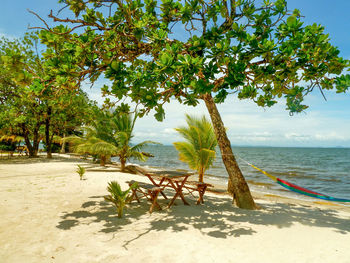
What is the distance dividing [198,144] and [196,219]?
3.81 metres

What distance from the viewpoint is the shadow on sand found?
3584mm

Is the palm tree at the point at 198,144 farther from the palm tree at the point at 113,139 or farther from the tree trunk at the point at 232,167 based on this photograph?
the palm tree at the point at 113,139

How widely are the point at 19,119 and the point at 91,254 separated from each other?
13786 mm

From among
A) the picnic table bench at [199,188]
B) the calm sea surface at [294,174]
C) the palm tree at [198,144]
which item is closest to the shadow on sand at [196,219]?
the picnic table bench at [199,188]

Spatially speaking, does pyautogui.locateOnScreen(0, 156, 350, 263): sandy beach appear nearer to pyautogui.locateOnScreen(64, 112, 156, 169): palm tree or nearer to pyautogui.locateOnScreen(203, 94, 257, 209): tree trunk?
pyautogui.locateOnScreen(203, 94, 257, 209): tree trunk

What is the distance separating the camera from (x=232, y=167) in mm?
5457

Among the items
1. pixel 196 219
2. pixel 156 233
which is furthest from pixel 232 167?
pixel 156 233

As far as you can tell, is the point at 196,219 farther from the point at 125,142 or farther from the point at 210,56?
the point at 125,142

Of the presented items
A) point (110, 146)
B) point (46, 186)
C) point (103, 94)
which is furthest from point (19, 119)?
point (103, 94)

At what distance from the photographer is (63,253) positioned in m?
2.63

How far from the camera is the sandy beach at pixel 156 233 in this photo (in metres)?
2.66

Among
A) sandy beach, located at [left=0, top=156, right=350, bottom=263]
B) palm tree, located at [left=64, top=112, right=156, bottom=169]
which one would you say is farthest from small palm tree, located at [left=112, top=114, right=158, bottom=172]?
sandy beach, located at [left=0, top=156, right=350, bottom=263]

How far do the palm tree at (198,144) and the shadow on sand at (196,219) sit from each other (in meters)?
2.49

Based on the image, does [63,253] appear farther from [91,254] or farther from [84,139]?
→ [84,139]
